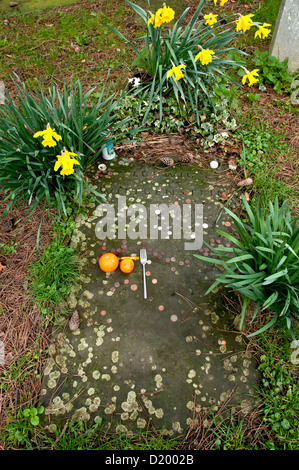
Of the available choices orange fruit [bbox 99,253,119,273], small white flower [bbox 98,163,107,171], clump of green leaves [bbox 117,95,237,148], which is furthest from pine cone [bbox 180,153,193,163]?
orange fruit [bbox 99,253,119,273]

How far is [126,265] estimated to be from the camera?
81.3 inches

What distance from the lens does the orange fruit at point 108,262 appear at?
204 centimetres

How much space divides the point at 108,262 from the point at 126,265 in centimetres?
12

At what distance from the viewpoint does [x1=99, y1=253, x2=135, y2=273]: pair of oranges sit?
2.05 metres

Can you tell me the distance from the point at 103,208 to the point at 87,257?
1.45ft

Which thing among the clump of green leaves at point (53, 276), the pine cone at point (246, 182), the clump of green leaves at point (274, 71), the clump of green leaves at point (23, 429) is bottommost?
the clump of green leaves at point (23, 429)

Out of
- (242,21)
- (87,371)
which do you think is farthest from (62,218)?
(242,21)

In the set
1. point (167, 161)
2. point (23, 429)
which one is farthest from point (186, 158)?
point (23, 429)

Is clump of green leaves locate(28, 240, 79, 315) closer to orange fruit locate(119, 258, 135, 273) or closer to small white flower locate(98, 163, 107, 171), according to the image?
orange fruit locate(119, 258, 135, 273)

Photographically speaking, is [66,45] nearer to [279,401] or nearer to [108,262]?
[108,262]

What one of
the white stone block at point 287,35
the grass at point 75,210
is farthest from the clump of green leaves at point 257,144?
the white stone block at point 287,35

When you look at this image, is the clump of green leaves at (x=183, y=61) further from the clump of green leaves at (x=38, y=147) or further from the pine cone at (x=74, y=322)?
the pine cone at (x=74, y=322)

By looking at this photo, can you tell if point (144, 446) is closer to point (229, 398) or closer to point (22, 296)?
point (229, 398)

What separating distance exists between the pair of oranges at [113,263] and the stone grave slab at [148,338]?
0.06 meters
